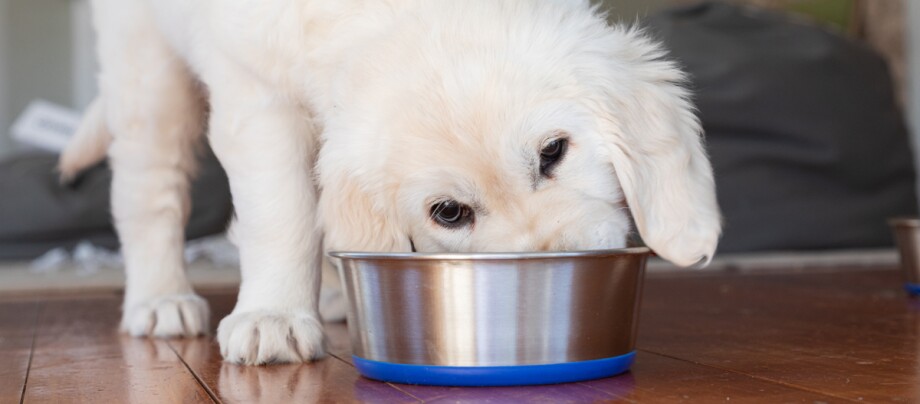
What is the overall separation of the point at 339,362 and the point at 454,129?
489 mm

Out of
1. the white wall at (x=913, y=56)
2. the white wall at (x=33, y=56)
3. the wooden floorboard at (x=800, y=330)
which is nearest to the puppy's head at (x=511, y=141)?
the wooden floorboard at (x=800, y=330)

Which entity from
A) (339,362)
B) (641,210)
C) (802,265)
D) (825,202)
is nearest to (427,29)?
(641,210)

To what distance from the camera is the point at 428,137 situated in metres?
1.61

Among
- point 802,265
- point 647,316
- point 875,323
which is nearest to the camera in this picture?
point 875,323

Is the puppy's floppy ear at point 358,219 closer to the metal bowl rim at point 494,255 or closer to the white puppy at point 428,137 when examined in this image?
the white puppy at point 428,137

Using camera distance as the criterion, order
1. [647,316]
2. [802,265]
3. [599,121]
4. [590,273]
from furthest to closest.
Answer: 1. [802,265]
2. [647,316]
3. [599,121]
4. [590,273]

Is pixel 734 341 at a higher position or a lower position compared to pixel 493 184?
lower

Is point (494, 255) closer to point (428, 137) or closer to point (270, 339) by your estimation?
point (428, 137)

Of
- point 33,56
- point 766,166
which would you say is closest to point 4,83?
point 33,56

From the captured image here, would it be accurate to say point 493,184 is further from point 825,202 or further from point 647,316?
point 825,202

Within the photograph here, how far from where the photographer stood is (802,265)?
385cm

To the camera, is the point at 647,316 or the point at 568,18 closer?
the point at 568,18

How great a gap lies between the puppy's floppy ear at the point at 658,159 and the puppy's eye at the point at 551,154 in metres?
0.08

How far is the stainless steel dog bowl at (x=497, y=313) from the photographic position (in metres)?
1.47
